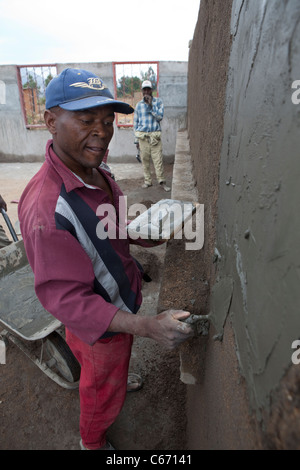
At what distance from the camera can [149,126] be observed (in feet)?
23.5

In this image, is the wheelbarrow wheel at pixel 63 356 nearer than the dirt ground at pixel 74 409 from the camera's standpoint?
No

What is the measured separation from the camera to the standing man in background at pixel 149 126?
23.1 feet

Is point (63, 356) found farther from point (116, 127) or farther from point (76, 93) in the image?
point (116, 127)

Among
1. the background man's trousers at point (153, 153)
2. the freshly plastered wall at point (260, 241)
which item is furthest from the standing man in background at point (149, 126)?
the freshly plastered wall at point (260, 241)

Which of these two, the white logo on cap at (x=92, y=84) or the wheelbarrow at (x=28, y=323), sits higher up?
the white logo on cap at (x=92, y=84)

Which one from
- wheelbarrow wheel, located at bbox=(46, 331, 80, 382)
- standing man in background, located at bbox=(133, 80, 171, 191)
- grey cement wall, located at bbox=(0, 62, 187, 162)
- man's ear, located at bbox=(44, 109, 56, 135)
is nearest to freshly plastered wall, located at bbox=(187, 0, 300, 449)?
man's ear, located at bbox=(44, 109, 56, 135)

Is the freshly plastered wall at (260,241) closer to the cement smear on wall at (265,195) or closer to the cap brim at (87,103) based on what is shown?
the cement smear on wall at (265,195)

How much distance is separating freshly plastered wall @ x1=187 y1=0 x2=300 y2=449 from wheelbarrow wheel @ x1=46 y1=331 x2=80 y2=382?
140 cm

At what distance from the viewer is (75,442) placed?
7.21 feet

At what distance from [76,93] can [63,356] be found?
75.1 inches

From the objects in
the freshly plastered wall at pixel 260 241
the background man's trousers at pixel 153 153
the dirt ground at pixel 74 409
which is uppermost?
the freshly plastered wall at pixel 260 241

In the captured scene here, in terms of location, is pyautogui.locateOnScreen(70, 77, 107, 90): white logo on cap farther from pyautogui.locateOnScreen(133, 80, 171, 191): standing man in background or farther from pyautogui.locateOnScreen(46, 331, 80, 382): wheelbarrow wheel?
pyautogui.locateOnScreen(133, 80, 171, 191): standing man in background

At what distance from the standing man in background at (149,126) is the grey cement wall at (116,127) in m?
2.61

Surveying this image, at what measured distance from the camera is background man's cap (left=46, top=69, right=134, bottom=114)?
1.29m
